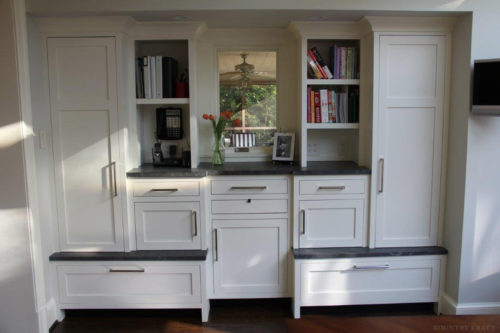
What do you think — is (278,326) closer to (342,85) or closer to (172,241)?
(172,241)

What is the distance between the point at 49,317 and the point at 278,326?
1.58 m

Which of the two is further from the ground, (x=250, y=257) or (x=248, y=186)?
(x=248, y=186)

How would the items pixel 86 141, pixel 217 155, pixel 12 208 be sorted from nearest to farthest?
pixel 12 208 < pixel 86 141 < pixel 217 155

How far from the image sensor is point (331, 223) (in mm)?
2688

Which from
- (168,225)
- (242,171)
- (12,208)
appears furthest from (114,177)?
(242,171)

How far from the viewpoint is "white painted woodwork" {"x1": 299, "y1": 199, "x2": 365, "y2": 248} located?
8.73 feet

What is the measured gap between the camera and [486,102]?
2309mm

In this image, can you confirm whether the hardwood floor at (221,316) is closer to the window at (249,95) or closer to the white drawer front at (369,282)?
the white drawer front at (369,282)

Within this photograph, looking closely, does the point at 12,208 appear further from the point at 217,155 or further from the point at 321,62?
the point at 321,62

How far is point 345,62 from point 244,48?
793 millimetres

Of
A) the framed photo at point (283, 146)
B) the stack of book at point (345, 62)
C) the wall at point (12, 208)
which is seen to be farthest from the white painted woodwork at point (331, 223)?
the wall at point (12, 208)

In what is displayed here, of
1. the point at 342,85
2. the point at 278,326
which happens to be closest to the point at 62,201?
the point at 278,326

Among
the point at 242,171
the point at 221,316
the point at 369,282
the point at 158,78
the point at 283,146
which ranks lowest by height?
the point at 221,316

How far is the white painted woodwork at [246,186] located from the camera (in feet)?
8.66
